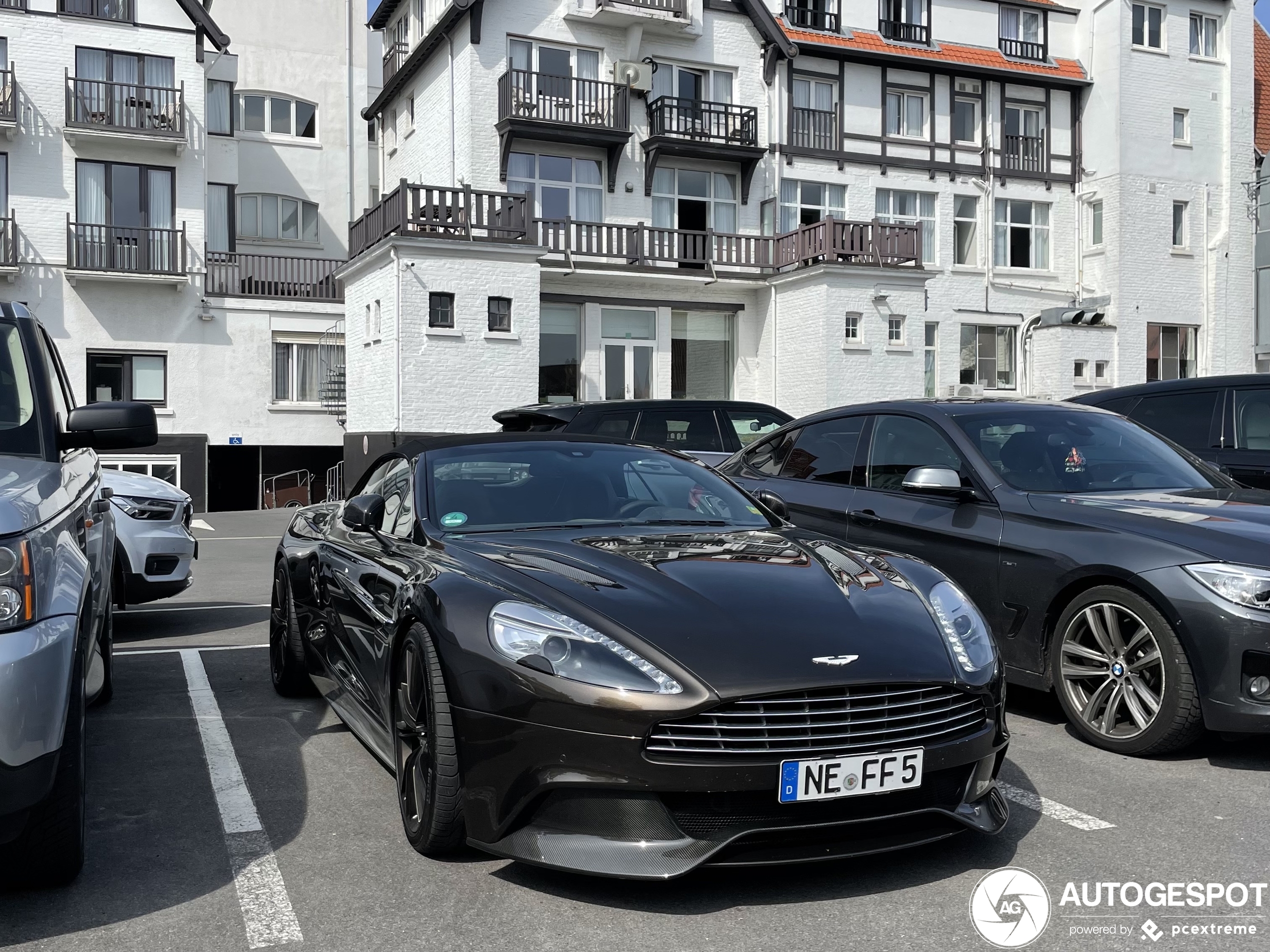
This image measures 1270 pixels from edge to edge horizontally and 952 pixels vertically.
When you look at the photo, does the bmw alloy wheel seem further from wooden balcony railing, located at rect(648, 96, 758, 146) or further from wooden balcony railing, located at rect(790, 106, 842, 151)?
wooden balcony railing, located at rect(790, 106, 842, 151)

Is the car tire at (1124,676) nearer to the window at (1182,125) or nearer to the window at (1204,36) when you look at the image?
the window at (1182,125)

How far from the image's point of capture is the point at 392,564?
456 centimetres

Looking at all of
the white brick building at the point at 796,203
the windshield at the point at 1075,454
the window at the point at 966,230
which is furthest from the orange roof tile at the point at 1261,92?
the windshield at the point at 1075,454

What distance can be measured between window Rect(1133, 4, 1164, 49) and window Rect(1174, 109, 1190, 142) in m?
1.83

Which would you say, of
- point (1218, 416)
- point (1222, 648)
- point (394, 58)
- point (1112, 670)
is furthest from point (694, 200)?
point (1222, 648)

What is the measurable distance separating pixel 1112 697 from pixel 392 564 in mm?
3021

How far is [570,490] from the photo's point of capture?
5105 millimetres

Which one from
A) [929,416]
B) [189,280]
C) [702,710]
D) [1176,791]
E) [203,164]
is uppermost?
[203,164]

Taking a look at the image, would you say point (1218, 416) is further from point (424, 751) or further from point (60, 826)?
point (60, 826)

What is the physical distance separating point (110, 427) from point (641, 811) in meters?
2.55

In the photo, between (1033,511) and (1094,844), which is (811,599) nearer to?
(1094,844)

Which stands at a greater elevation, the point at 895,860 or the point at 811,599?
the point at 811,599

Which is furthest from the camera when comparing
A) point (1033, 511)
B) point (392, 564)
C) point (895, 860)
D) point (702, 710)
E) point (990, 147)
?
point (990, 147)

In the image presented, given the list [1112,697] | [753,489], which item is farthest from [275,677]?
[1112,697]
